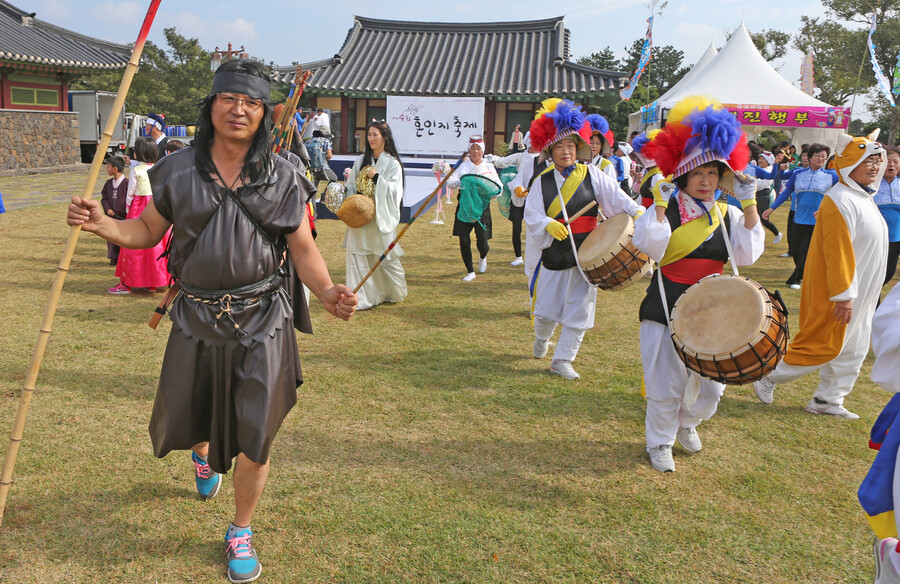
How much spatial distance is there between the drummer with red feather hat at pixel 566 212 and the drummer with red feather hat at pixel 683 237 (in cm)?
132

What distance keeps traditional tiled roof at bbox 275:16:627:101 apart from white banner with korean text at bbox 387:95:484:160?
762cm

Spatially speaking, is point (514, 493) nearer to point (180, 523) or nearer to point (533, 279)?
point (180, 523)

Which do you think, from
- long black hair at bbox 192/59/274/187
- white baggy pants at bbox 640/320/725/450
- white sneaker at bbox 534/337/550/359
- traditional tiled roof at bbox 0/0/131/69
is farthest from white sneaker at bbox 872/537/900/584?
traditional tiled roof at bbox 0/0/131/69

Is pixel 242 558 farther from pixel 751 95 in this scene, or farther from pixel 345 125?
pixel 345 125

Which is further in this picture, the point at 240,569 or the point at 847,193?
the point at 847,193

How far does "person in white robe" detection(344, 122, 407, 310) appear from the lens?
22.8ft

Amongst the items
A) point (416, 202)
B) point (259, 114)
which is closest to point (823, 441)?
point (259, 114)

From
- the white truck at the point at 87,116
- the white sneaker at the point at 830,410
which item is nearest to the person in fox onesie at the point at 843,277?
the white sneaker at the point at 830,410

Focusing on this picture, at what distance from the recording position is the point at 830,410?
473 cm

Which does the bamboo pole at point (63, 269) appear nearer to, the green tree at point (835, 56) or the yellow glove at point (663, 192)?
the yellow glove at point (663, 192)

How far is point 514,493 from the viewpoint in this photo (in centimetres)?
356

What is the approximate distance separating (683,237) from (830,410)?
2.01 m

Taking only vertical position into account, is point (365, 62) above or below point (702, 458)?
above

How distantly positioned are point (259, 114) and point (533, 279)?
3.55 metres
